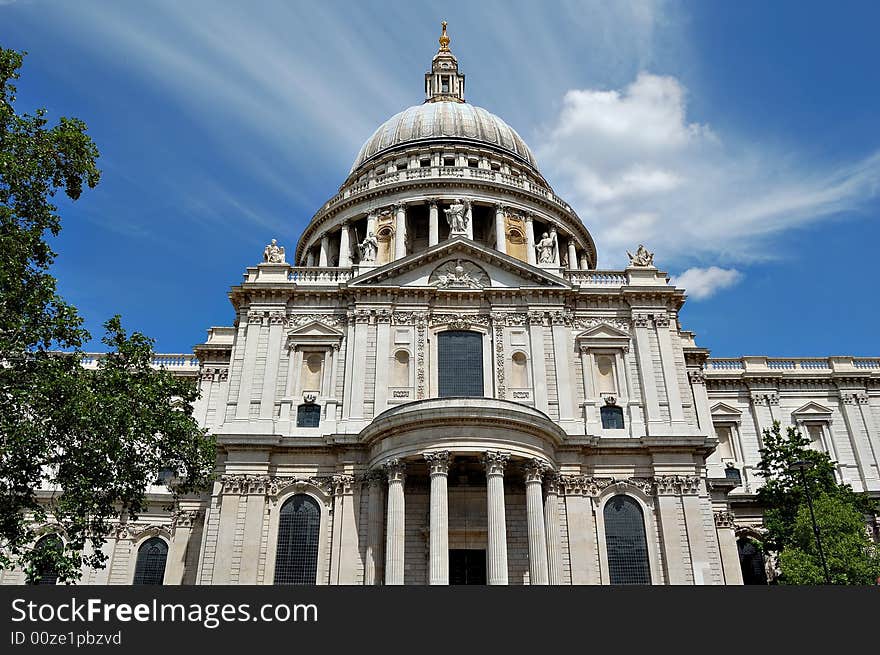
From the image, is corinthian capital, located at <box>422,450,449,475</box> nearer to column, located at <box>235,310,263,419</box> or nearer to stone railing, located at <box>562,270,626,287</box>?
column, located at <box>235,310,263,419</box>

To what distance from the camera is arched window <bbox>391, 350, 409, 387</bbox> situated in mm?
32469

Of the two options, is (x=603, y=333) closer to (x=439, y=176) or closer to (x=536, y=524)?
(x=536, y=524)

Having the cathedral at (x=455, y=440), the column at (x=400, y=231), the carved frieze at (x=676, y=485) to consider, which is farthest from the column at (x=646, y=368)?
the column at (x=400, y=231)

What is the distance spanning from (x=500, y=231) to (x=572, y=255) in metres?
5.84

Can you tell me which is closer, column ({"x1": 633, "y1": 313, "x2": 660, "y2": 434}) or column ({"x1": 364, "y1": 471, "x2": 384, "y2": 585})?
column ({"x1": 364, "y1": 471, "x2": 384, "y2": 585})

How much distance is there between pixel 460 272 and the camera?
115 feet

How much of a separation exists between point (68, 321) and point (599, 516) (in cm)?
2128

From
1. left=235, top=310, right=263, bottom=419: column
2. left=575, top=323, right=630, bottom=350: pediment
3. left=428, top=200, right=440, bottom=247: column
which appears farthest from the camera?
left=428, top=200, right=440, bottom=247: column

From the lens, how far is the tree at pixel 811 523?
30.5 metres

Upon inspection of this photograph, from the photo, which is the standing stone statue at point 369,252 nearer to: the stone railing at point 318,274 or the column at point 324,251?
the stone railing at point 318,274

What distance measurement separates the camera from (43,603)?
1162 centimetres

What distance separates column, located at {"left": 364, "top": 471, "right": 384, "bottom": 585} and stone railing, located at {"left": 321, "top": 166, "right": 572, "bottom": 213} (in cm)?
2666

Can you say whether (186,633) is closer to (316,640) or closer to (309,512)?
(316,640)

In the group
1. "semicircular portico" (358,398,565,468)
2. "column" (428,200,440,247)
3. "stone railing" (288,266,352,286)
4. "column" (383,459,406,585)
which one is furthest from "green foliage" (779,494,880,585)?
"column" (428,200,440,247)
